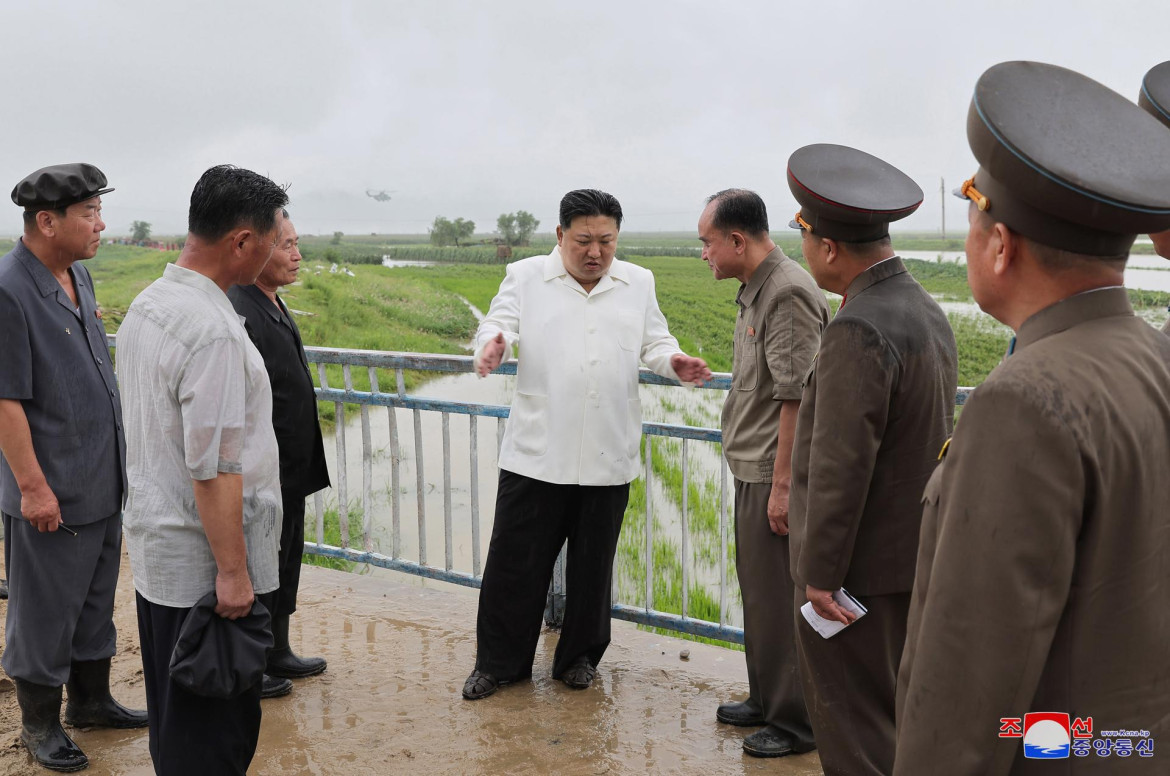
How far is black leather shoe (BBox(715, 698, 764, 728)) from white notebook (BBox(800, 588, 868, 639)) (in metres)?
1.02

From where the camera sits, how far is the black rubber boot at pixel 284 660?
11.4ft

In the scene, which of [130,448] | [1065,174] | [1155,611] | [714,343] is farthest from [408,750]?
[714,343]

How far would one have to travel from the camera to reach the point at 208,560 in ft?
7.22

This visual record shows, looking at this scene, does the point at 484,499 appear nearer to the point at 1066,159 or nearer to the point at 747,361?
the point at 747,361

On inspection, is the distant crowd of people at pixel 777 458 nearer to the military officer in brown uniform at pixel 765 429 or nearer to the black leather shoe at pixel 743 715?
the military officer in brown uniform at pixel 765 429

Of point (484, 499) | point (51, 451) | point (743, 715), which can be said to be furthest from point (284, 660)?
point (484, 499)

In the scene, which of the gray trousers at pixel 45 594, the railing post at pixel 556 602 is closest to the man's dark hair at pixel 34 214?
the gray trousers at pixel 45 594

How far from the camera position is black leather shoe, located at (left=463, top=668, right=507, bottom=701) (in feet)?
10.9

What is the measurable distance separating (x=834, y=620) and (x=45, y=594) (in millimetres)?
2406

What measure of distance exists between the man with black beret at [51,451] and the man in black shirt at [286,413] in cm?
51

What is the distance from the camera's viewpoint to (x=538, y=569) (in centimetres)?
340

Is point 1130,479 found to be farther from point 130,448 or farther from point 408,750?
point 408,750

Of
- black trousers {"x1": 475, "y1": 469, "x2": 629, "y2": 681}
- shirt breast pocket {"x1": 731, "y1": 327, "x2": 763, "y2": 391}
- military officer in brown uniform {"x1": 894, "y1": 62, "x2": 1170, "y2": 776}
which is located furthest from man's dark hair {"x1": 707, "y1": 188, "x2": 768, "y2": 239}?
military officer in brown uniform {"x1": 894, "y1": 62, "x2": 1170, "y2": 776}

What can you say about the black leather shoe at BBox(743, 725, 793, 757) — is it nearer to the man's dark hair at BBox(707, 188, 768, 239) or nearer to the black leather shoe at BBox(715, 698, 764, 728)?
the black leather shoe at BBox(715, 698, 764, 728)
